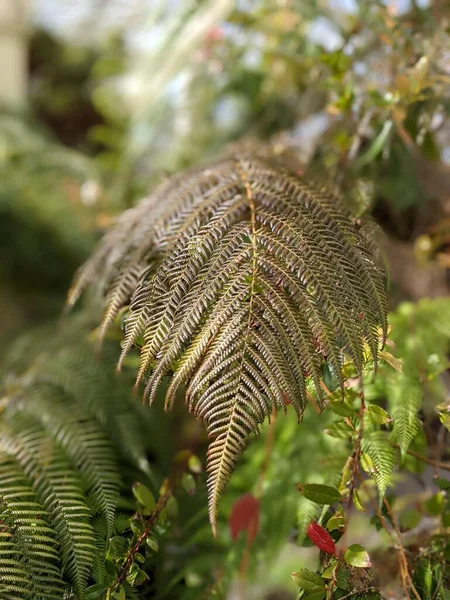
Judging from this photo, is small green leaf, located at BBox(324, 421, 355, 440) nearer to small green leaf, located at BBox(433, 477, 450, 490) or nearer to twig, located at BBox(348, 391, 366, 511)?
twig, located at BBox(348, 391, 366, 511)

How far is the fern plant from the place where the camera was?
571 millimetres

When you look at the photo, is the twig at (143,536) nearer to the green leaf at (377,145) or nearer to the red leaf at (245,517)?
the red leaf at (245,517)

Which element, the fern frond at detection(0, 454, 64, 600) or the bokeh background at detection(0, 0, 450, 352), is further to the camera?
the bokeh background at detection(0, 0, 450, 352)

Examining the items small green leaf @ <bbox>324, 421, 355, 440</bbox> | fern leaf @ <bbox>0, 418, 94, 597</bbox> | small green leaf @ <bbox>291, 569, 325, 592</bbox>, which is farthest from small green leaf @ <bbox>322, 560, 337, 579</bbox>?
fern leaf @ <bbox>0, 418, 94, 597</bbox>

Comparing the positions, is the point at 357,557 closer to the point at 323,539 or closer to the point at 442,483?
the point at 323,539

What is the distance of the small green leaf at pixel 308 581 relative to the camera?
22.7 inches

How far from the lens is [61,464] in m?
0.71

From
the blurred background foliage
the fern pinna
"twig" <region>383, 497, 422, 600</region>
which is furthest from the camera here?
the blurred background foliage

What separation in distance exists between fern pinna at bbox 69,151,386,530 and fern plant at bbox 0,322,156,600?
183 mm

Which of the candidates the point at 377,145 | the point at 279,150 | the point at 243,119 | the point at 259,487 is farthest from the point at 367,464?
the point at 243,119

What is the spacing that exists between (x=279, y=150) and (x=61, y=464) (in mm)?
694

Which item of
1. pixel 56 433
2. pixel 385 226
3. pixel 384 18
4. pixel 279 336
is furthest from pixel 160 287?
pixel 385 226

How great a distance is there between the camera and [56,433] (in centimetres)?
80

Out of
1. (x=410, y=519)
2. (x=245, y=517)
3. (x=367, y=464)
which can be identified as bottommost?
(x=245, y=517)
